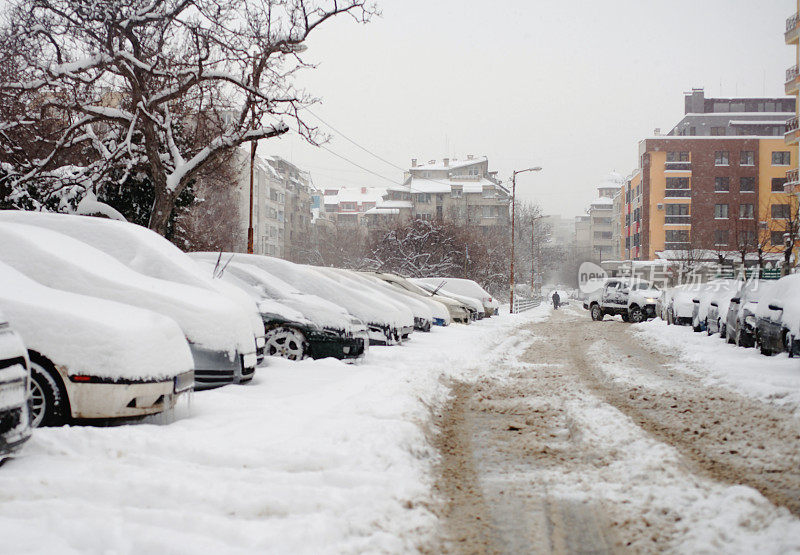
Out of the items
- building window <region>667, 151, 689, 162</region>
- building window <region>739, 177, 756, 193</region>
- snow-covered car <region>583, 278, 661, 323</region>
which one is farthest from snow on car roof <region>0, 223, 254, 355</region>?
building window <region>739, 177, 756, 193</region>

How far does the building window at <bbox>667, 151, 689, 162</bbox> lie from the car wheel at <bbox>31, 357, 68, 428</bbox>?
81.1 m

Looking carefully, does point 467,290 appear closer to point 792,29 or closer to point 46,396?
point 46,396

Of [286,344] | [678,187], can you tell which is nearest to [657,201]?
[678,187]

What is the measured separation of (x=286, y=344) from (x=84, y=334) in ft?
16.9

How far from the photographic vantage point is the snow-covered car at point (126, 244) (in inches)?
318

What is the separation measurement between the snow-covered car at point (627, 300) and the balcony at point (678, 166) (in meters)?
52.3

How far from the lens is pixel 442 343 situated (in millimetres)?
16109

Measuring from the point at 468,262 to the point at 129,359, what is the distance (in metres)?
43.2

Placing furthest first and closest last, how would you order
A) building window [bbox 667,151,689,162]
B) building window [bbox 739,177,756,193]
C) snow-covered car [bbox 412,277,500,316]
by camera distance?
Result: building window [bbox 667,151,689,162] → building window [bbox 739,177,756,193] → snow-covered car [bbox 412,277,500,316]

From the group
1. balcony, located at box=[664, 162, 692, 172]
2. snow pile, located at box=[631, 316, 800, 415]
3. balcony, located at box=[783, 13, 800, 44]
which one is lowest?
snow pile, located at box=[631, 316, 800, 415]

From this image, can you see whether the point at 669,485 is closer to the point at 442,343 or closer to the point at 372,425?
the point at 372,425

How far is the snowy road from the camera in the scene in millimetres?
3791

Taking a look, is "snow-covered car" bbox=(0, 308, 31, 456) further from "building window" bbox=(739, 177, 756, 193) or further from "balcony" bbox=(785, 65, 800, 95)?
"building window" bbox=(739, 177, 756, 193)

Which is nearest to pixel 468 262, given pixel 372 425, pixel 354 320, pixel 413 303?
pixel 413 303
